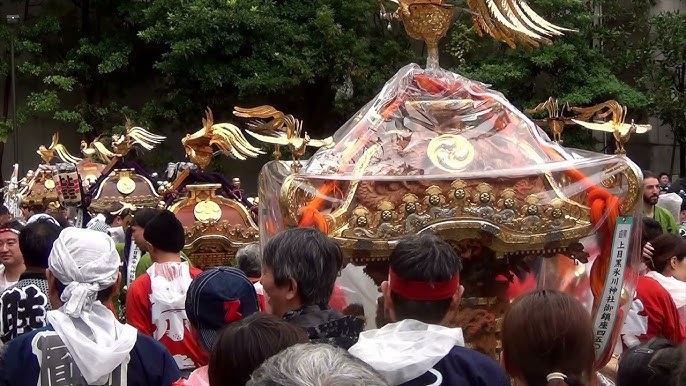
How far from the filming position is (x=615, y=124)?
15.1 ft

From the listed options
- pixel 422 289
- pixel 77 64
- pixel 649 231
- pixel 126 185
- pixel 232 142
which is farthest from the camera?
pixel 77 64

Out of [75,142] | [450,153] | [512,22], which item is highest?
[512,22]

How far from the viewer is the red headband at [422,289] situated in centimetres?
278

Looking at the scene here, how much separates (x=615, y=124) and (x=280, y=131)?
4.80 ft

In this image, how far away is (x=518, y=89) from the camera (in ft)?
55.1

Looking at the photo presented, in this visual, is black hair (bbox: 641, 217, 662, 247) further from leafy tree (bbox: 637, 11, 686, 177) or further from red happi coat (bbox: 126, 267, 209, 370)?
leafy tree (bbox: 637, 11, 686, 177)

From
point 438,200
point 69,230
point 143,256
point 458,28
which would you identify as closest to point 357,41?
point 458,28

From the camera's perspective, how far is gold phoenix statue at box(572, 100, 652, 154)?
455cm

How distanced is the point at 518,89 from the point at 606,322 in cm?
1289

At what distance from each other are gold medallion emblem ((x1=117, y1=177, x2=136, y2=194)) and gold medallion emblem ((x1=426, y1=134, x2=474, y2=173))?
3.08 metres

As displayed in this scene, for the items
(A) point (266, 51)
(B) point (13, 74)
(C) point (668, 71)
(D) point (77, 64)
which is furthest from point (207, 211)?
(C) point (668, 71)

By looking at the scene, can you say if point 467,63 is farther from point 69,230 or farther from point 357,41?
point 69,230

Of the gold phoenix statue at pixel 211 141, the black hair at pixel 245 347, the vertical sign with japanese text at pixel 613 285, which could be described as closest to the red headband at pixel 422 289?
the black hair at pixel 245 347

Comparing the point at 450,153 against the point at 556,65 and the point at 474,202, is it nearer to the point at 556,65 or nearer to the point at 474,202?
the point at 474,202
